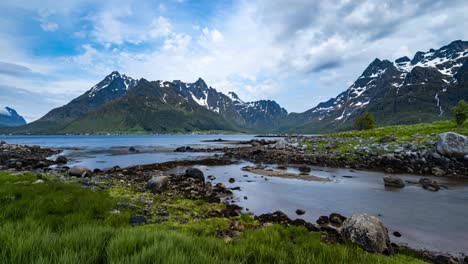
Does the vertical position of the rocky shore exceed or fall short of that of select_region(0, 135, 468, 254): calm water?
it exceeds it

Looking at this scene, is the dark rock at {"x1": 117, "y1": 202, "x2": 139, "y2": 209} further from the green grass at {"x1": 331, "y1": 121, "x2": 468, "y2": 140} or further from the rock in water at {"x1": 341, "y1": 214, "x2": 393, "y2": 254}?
the green grass at {"x1": 331, "y1": 121, "x2": 468, "y2": 140}

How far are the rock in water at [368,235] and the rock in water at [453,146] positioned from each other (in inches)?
1105

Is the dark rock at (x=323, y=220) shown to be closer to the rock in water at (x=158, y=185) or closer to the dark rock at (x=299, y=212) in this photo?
the dark rock at (x=299, y=212)

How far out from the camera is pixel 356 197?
1716 cm

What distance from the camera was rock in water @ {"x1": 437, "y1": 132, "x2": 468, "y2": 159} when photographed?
2703 cm

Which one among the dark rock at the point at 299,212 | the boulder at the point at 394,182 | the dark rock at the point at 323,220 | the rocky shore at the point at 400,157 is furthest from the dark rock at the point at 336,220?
the rocky shore at the point at 400,157

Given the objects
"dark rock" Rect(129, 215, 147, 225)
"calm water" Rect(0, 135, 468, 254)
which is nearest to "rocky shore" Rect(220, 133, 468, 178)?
"calm water" Rect(0, 135, 468, 254)

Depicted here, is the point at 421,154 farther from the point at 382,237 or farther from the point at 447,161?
the point at 382,237

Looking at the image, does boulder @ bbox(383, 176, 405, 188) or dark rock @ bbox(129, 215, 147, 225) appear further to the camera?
boulder @ bbox(383, 176, 405, 188)

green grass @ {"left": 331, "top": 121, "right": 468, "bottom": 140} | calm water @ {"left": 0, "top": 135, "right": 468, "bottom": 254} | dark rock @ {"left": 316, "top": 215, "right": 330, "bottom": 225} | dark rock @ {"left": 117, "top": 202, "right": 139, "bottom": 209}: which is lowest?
calm water @ {"left": 0, "top": 135, "right": 468, "bottom": 254}

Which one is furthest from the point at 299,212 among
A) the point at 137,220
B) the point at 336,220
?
the point at 137,220

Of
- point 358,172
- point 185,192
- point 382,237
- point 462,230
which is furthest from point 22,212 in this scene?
point 358,172

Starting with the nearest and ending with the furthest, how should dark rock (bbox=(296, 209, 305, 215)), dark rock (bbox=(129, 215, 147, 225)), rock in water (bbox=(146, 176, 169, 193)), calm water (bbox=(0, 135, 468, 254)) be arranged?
1. dark rock (bbox=(129, 215, 147, 225))
2. calm water (bbox=(0, 135, 468, 254))
3. dark rock (bbox=(296, 209, 305, 215))
4. rock in water (bbox=(146, 176, 169, 193))

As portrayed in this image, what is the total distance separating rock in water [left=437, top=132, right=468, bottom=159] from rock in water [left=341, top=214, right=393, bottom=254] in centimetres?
2806
